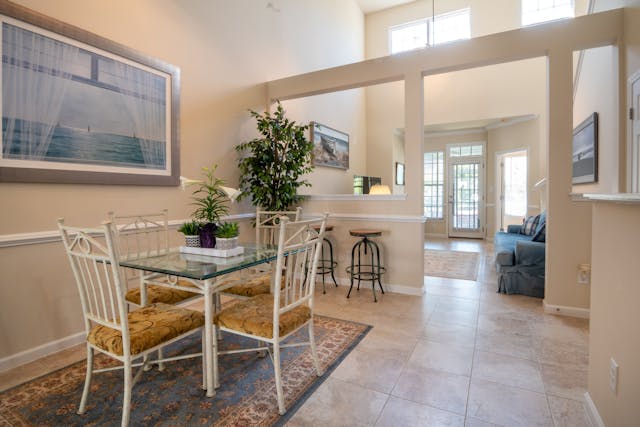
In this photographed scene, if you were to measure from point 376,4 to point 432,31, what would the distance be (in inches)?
53.2

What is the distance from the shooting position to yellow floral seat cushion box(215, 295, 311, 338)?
1.81 m

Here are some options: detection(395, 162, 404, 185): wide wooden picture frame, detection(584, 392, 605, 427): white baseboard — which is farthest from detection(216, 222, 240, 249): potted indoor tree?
detection(395, 162, 404, 185): wide wooden picture frame

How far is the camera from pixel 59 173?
7.51 ft

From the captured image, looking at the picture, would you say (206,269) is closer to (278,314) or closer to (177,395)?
(278,314)

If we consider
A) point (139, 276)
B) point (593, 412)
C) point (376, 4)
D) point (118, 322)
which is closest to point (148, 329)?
point (118, 322)

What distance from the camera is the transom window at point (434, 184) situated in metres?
8.56

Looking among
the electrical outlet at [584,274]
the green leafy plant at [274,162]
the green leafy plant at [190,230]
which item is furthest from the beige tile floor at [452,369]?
the green leafy plant at [274,162]

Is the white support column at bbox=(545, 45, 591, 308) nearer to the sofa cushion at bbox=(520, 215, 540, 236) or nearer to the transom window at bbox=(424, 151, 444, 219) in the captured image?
the sofa cushion at bbox=(520, 215, 540, 236)

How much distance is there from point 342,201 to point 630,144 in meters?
2.71

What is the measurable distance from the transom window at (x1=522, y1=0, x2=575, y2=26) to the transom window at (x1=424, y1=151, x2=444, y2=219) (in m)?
3.20

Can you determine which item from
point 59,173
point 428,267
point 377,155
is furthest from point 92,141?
point 377,155

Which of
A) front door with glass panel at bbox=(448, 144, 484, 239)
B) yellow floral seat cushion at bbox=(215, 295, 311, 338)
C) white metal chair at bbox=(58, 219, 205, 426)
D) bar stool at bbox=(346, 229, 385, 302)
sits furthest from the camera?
front door with glass panel at bbox=(448, 144, 484, 239)

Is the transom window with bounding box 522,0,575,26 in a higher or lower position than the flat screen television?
higher

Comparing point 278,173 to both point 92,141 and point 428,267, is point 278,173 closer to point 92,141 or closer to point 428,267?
point 92,141
